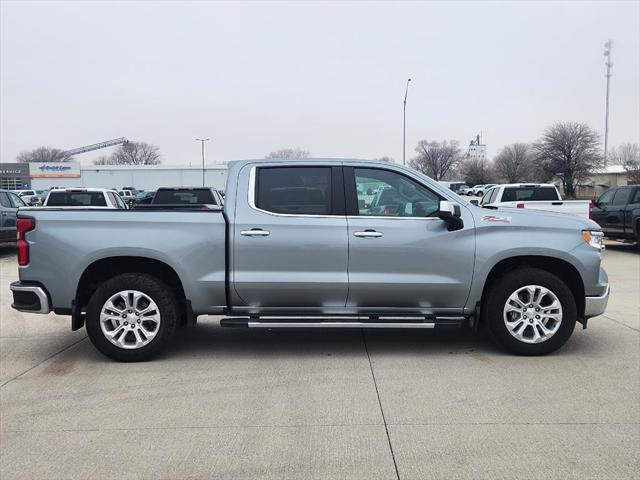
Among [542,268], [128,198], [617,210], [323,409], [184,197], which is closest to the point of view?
[323,409]

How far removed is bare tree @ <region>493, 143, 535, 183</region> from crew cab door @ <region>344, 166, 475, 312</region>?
70.5 m

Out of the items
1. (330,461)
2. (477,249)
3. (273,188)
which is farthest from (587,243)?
(330,461)

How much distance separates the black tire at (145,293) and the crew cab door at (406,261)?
1.74m

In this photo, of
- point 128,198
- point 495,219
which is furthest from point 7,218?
point 128,198

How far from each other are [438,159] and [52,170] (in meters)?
63.9

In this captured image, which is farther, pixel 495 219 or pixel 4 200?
pixel 4 200

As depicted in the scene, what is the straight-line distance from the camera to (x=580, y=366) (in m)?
5.26

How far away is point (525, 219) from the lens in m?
5.47

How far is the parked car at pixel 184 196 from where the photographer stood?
1492 cm

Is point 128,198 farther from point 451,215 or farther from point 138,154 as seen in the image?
point 138,154

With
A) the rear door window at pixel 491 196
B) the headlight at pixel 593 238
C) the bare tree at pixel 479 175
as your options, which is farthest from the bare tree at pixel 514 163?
the headlight at pixel 593 238

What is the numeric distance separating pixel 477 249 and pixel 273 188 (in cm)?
207

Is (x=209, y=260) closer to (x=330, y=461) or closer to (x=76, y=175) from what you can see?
(x=330, y=461)

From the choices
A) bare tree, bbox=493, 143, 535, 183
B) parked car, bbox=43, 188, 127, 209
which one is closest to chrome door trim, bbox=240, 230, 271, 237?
→ parked car, bbox=43, 188, 127, 209
